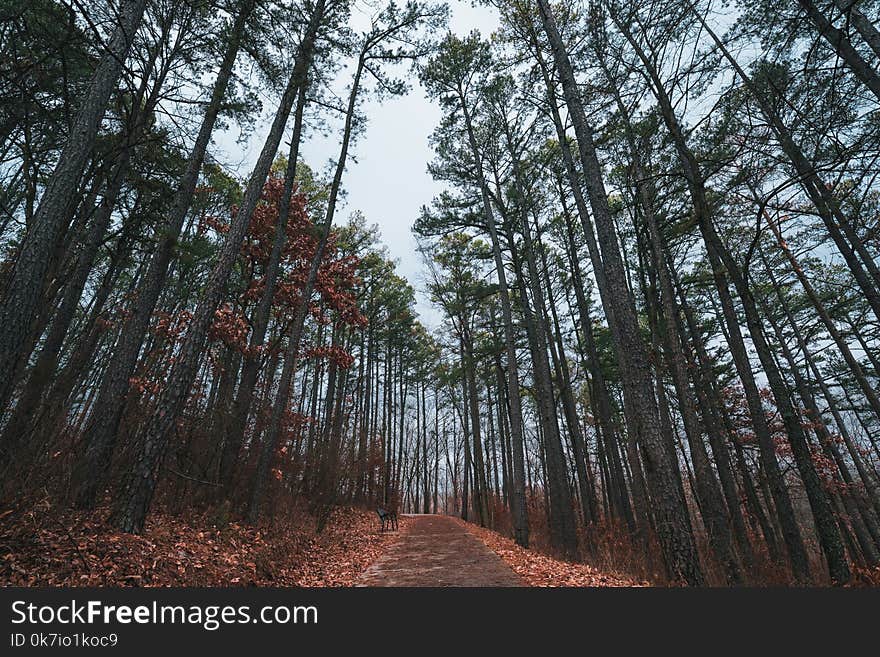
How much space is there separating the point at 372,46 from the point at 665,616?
14.0m

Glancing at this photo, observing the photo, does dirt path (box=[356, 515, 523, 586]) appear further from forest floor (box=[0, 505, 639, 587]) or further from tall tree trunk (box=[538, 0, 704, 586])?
tall tree trunk (box=[538, 0, 704, 586])

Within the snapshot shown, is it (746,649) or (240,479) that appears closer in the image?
(746,649)

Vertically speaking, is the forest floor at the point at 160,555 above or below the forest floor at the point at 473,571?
above

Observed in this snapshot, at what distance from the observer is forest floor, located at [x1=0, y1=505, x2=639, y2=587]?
10.7 ft

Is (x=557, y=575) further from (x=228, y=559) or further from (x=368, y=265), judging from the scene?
(x=368, y=265)

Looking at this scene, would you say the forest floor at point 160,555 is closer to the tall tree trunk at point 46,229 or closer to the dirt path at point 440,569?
the dirt path at point 440,569

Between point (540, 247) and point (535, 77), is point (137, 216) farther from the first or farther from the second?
point (540, 247)

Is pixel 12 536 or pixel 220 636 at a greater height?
pixel 12 536

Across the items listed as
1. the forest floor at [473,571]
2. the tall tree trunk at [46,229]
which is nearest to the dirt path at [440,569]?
the forest floor at [473,571]

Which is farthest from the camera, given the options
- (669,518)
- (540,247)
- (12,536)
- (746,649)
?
(540,247)

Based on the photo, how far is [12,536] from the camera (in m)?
3.23

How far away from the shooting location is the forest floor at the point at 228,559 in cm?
327

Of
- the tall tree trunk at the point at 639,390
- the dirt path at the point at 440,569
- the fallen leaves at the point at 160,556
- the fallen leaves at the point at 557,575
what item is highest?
the tall tree trunk at the point at 639,390


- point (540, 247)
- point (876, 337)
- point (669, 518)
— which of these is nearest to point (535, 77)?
point (540, 247)
